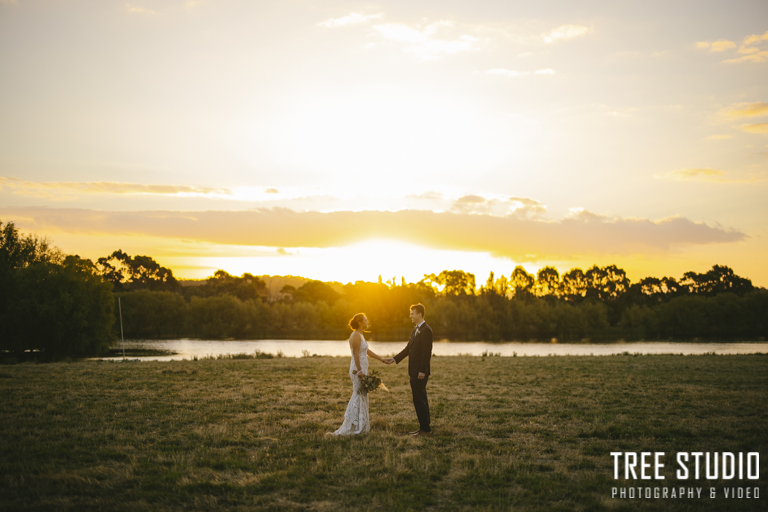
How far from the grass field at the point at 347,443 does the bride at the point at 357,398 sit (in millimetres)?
323

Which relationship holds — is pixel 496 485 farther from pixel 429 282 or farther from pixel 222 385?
pixel 429 282

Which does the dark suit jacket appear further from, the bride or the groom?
the bride

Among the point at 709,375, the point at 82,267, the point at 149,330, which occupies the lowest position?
A: the point at 149,330

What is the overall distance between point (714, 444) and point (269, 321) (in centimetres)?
9558

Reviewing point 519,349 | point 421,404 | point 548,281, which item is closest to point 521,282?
point 548,281

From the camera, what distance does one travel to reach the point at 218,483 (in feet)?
20.2

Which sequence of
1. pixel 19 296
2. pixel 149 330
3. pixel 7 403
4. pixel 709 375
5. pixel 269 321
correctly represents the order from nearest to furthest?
pixel 7 403 < pixel 709 375 < pixel 19 296 < pixel 149 330 < pixel 269 321

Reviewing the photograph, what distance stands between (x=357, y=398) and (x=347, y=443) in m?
0.99

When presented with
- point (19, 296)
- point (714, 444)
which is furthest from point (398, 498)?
point (19, 296)

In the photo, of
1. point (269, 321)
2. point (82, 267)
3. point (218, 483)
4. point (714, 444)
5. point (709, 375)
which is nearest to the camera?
point (218, 483)

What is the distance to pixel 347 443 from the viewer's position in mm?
8211

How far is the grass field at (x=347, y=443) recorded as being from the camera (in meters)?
5.81

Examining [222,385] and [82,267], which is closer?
[222,385]

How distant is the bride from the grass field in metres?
0.32
